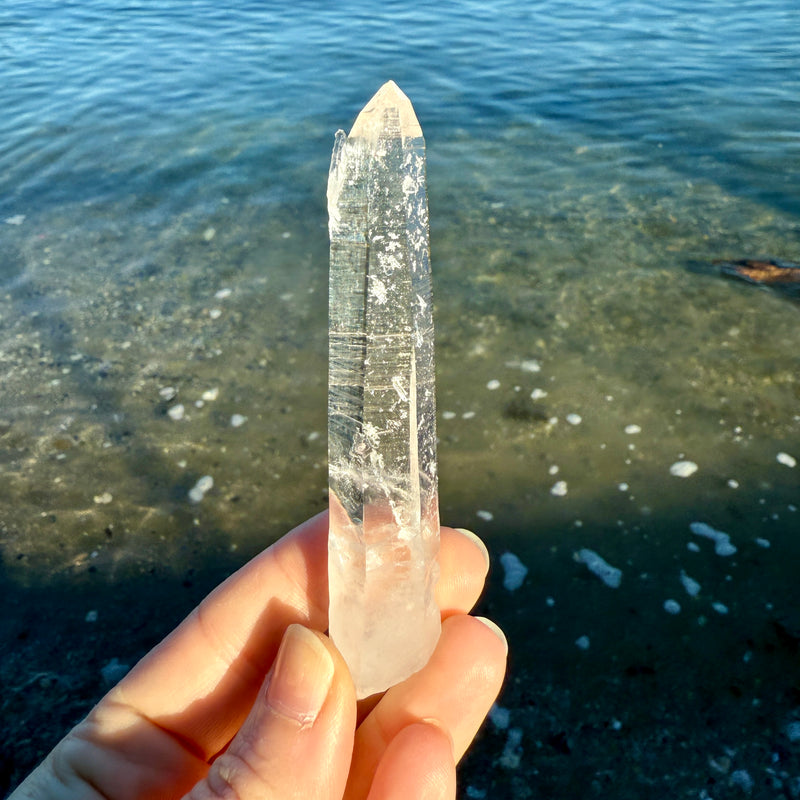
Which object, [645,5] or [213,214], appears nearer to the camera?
[213,214]

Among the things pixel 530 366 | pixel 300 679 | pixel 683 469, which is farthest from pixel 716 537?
pixel 300 679

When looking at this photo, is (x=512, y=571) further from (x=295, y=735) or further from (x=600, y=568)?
(x=295, y=735)

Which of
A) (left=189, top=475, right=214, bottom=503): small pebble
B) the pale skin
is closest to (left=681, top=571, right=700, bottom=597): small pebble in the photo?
the pale skin

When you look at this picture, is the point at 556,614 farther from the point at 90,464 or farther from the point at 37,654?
the point at 90,464

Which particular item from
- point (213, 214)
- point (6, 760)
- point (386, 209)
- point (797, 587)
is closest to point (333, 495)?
point (386, 209)

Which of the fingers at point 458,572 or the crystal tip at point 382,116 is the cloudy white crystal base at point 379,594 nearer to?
the fingers at point 458,572

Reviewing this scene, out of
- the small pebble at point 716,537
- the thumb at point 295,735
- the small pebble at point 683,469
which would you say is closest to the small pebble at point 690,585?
the small pebble at point 716,537
